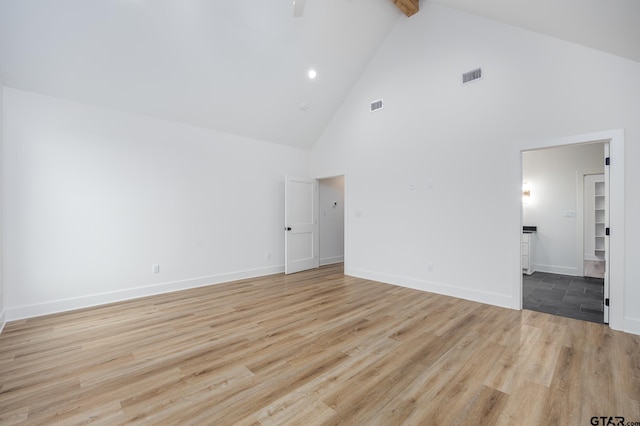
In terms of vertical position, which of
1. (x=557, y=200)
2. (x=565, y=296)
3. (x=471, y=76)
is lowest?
(x=565, y=296)

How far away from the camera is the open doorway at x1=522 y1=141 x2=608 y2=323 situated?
17.0 ft

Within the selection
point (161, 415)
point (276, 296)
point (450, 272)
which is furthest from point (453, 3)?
point (161, 415)

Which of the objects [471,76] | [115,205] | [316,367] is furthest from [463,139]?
[115,205]

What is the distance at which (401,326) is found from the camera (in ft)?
9.98

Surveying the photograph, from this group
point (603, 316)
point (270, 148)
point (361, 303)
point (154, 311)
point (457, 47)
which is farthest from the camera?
point (270, 148)

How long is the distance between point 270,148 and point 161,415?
4.89 meters

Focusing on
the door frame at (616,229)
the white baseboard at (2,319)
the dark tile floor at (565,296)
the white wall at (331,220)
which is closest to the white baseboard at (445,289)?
the dark tile floor at (565,296)

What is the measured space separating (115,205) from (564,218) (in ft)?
26.7

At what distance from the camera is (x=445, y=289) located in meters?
4.19

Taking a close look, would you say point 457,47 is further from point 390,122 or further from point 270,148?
point 270,148

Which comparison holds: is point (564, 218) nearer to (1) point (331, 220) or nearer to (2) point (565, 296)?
(2) point (565, 296)

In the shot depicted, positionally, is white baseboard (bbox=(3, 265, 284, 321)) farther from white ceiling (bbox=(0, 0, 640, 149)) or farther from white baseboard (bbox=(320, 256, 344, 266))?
white ceiling (bbox=(0, 0, 640, 149))

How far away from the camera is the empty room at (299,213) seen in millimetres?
2041

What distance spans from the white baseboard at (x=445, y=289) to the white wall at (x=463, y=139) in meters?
0.02
